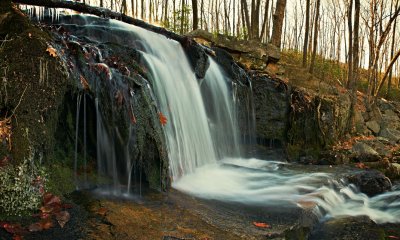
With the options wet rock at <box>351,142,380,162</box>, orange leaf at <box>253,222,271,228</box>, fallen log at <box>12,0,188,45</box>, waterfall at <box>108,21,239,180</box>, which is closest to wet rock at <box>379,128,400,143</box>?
wet rock at <box>351,142,380,162</box>

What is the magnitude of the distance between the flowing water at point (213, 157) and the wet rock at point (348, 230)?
27 cm

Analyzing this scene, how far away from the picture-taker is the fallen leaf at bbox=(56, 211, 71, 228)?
343cm

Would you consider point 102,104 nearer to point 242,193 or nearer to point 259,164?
point 242,193

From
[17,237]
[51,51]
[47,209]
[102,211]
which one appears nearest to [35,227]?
[17,237]

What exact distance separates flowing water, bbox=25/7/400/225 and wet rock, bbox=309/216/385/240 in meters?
0.27

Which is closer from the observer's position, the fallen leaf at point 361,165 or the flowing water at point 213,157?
the flowing water at point 213,157

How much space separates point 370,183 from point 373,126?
9.35 metres

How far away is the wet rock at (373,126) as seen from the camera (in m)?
15.7

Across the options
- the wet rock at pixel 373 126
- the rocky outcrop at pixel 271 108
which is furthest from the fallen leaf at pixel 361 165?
the wet rock at pixel 373 126

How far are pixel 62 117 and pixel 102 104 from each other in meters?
0.53

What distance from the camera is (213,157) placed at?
8305 millimetres

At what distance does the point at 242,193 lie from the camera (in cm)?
599

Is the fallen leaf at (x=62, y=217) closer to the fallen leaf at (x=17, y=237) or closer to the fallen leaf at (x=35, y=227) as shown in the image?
the fallen leaf at (x=35, y=227)

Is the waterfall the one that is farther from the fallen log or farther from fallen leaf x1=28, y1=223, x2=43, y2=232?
fallen leaf x1=28, y1=223, x2=43, y2=232
